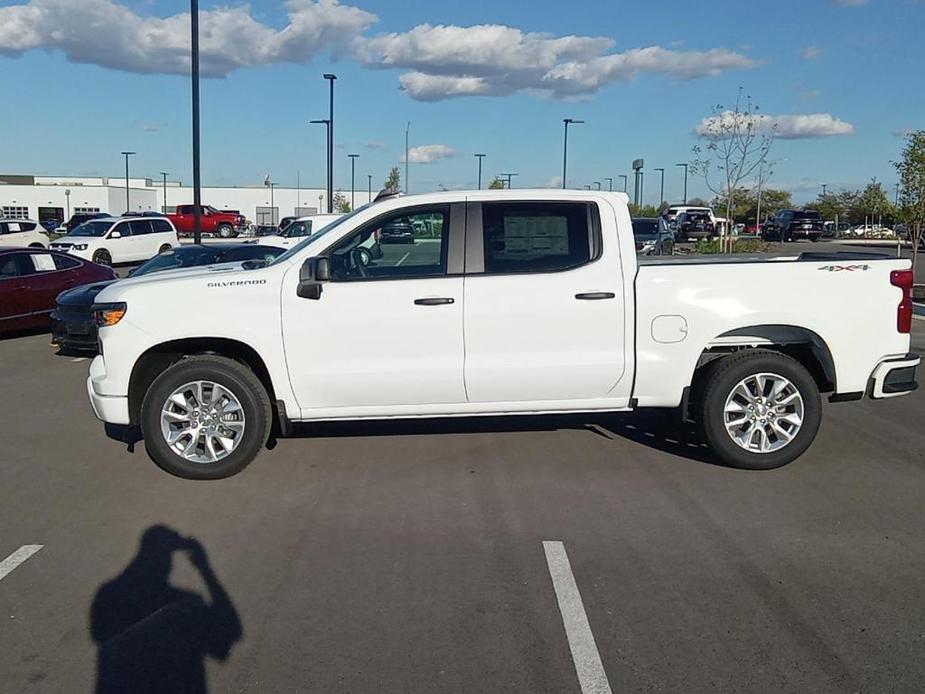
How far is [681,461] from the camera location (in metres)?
6.72

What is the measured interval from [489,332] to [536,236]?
809 mm

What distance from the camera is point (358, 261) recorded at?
20.7 ft

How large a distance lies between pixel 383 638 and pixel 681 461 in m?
3.47

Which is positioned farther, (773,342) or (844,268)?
(773,342)

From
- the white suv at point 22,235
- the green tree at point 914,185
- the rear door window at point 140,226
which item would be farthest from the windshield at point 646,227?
the white suv at point 22,235

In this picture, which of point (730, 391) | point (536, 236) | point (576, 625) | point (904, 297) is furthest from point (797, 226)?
point (576, 625)

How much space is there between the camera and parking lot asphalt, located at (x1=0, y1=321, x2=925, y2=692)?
3.70 metres

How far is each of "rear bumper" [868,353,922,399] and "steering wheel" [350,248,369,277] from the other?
3.79m

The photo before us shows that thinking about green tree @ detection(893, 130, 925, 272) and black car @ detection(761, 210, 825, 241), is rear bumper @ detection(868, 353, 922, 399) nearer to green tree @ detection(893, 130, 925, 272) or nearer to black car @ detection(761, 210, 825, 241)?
green tree @ detection(893, 130, 925, 272)

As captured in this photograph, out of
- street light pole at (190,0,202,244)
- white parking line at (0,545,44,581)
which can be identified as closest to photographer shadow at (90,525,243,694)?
white parking line at (0,545,44,581)

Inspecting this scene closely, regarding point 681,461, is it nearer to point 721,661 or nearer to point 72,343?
point 721,661

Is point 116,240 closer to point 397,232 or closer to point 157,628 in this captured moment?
point 397,232

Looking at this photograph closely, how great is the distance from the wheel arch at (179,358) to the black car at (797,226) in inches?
1935

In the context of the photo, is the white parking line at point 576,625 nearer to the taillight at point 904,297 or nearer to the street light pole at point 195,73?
the taillight at point 904,297
